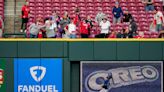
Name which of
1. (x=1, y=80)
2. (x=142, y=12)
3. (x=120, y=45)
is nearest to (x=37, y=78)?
(x=1, y=80)

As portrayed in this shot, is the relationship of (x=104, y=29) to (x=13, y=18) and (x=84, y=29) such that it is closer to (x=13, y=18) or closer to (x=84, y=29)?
(x=84, y=29)

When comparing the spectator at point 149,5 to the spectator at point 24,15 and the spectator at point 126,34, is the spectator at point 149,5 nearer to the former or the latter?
the spectator at point 126,34

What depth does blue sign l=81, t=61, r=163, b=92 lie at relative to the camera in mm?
34938

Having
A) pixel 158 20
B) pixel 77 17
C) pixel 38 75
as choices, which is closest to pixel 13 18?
pixel 77 17

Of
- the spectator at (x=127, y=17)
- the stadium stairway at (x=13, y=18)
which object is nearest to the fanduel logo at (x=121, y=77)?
the spectator at (x=127, y=17)

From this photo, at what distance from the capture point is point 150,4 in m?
38.1

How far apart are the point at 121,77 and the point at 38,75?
330 cm

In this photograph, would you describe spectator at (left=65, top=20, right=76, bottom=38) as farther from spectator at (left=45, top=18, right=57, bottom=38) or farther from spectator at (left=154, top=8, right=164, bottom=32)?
spectator at (left=154, top=8, right=164, bottom=32)

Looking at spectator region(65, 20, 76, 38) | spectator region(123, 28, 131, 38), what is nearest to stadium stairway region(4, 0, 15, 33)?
spectator region(65, 20, 76, 38)

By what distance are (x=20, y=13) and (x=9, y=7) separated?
62 cm

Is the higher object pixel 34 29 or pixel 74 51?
pixel 34 29

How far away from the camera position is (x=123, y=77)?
35.1 metres

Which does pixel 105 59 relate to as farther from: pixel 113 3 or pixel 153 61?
pixel 113 3

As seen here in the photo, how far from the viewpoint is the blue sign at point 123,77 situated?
34938 mm
